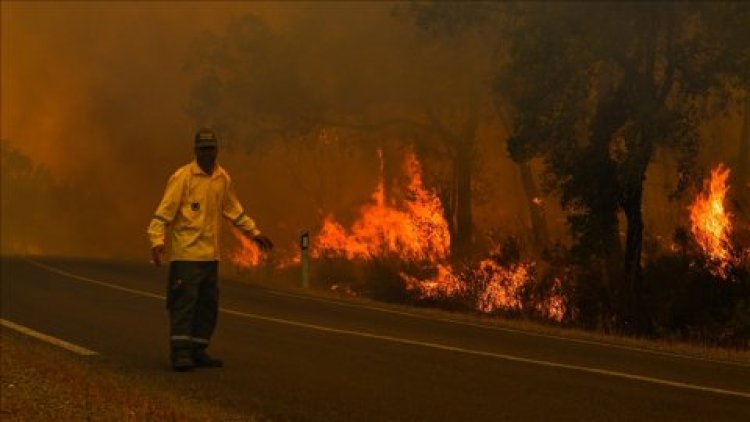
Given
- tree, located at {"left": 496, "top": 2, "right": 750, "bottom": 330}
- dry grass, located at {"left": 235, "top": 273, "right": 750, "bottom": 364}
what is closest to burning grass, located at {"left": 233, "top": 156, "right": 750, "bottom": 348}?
tree, located at {"left": 496, "top": 2, "right": 750, "bottom": 330}

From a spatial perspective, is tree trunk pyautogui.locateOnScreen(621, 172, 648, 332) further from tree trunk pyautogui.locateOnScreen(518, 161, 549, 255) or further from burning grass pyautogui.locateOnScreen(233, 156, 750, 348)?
tree trunk pyautogui.locateOnScreen(518, 161, 549, 255)

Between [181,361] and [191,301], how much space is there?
57 centimetres

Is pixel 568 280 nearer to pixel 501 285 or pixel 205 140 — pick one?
pixel 501 285

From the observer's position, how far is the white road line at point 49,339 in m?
8.35

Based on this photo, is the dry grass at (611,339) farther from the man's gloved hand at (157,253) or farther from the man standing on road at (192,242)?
the man's gloved hand at (157,253)

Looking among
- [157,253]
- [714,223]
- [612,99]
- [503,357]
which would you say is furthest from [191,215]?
[714,223]

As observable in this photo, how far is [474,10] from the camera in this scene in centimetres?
1994

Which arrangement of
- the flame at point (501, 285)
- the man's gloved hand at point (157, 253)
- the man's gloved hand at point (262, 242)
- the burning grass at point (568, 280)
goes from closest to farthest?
the man's gloved hand at point (157, 253) → the man's gloved hand at point (262, 242) → the burning grass at point (568, 280) → the flame at point (501, 285)

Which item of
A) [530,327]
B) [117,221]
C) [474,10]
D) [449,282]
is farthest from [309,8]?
[117,221]

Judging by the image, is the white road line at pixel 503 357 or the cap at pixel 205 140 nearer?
the cap at pixel 205 140

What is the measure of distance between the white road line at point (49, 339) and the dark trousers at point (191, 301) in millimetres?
1479

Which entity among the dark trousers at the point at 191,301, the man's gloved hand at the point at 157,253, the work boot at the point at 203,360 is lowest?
the work boot at the point at 203,360

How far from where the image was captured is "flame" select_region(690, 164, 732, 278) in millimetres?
15953

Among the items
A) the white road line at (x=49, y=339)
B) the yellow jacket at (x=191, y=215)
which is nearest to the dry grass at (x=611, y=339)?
the yellow jacket at (x=191, y=215)
